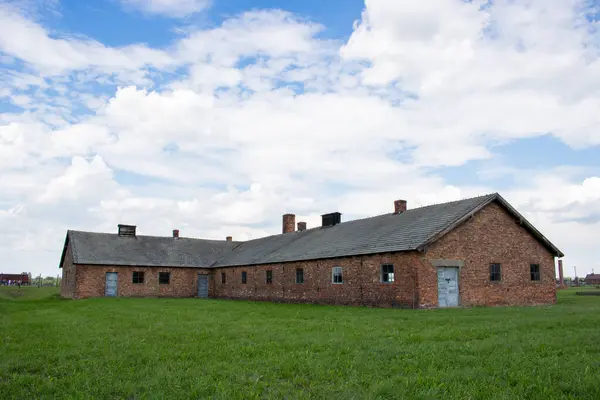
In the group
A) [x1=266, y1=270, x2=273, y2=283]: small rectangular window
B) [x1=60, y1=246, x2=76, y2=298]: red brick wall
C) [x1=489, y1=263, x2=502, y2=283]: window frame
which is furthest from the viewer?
[x1=60, y1=246, x2=76, y2=298]: red brick wall

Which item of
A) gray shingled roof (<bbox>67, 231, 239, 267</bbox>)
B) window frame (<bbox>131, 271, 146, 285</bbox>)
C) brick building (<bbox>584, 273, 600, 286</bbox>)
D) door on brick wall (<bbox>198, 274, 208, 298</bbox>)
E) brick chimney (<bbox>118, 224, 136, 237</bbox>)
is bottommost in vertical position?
brick building (<bbox>584, 273, 600, 286</bbox>)

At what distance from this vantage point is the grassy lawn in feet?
21.7

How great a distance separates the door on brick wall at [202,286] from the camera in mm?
43425

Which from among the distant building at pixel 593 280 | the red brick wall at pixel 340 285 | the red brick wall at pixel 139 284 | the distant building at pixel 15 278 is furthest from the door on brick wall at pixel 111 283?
the distant building at pixel 593 280

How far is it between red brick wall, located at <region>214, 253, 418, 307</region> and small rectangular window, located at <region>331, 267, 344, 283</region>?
0.73 feet

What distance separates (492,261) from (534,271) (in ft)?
11.6

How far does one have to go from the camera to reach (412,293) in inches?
882

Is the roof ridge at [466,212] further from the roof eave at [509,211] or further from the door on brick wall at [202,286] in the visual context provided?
the door on brick wall at [202,286]

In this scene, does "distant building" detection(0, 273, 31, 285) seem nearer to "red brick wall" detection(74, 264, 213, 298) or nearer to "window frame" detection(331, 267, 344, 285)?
"red brick wall" detection(74, 264, 213, 298)

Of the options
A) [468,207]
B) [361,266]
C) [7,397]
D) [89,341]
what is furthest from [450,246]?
[7,397]

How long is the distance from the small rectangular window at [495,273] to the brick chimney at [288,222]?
21.4 metres

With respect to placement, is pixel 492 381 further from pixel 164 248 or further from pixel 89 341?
pixel 164 248

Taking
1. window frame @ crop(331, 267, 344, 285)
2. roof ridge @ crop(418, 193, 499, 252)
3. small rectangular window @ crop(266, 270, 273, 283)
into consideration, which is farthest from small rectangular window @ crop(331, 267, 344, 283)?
small rectangular window @ crop(266, 270, 273, 283)

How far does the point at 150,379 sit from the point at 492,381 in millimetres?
4887
